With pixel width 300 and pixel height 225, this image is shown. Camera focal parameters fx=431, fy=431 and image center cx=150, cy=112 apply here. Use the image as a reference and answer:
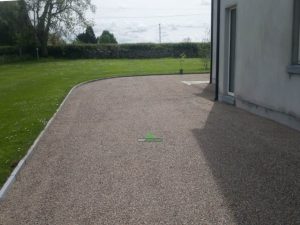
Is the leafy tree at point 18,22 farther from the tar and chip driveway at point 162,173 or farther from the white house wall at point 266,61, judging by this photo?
the tar and chip driveway at point 162,173

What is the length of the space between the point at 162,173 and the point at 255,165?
1.36 metres

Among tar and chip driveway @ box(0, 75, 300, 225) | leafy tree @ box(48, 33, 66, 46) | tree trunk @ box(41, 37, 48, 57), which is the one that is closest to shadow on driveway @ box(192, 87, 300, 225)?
tar and chip driveway @ box(0, 75, 300, 225)

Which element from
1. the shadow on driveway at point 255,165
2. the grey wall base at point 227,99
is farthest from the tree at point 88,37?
the shadow on driveway at point 255,165

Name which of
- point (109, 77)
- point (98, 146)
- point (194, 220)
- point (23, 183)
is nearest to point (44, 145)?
point (98, 146)

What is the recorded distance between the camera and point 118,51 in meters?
49.9

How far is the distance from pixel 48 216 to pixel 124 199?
0.90m

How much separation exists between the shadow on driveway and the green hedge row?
40999 mm

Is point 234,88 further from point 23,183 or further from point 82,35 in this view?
point 82,35

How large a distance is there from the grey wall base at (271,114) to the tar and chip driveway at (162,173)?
7.1 inches

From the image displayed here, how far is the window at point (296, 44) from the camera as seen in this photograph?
8.03m

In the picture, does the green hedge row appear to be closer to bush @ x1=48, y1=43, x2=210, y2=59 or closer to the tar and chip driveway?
bush @ x1=48, y1=43, x2=210, y2=59

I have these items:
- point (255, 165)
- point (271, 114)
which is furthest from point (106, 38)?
point (255, 165)

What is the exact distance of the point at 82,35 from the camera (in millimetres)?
65562

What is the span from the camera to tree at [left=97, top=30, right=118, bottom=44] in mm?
73219
